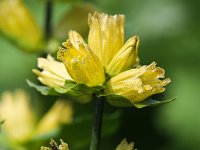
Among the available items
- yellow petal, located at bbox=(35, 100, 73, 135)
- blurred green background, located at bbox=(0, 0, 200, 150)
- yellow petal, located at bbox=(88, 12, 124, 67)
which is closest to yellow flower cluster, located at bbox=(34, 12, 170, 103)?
yellow petal, located at bbox=(88, 12, 124, 67)

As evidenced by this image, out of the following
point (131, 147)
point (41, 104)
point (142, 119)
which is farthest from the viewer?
point (142, 119)

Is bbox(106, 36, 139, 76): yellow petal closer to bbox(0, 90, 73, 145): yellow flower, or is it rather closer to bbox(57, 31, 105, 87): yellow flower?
bbox(57, 31, 105, 87): yellow flower

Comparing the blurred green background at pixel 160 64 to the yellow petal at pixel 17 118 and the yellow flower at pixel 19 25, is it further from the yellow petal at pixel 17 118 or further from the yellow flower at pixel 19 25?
the yellow petal at pixel 17 118

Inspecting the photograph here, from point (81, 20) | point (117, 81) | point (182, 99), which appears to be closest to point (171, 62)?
point (182, 99)

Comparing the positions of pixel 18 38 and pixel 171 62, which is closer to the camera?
pixel 18 38

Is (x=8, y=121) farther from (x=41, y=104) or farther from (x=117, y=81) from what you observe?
(x=117, y=81)

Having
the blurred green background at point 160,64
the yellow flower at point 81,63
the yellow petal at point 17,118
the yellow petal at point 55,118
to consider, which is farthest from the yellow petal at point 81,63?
the blurred green background at point 160,64

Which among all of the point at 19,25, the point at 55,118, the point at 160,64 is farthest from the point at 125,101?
the point at 160,64

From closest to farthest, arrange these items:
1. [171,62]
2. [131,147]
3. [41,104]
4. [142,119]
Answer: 1. [131,147]
2. [41,104]
3. [142,119]
4. [171,62]
